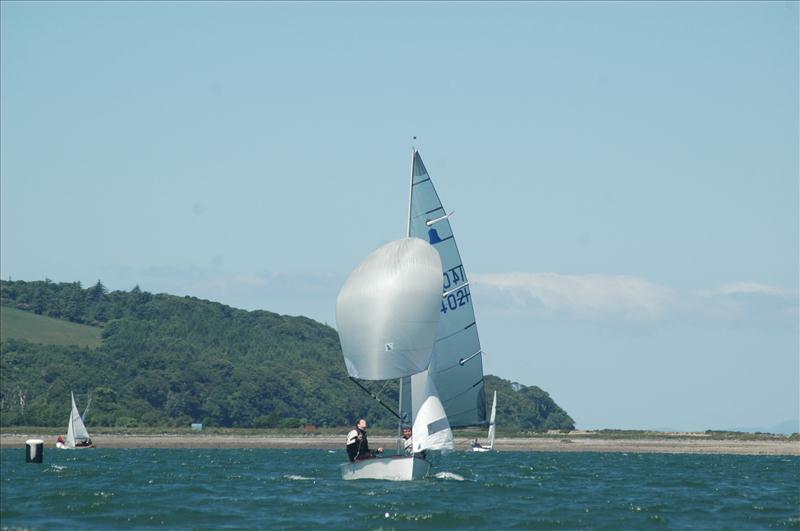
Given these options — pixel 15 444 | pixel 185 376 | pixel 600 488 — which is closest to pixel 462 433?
pixel 185 376

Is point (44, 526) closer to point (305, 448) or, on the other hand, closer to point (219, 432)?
point (305, 448)

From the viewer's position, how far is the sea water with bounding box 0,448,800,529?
129 feet

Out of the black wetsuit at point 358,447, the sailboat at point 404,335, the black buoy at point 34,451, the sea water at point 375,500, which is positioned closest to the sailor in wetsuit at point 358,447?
the black wetsuit at point 358,447

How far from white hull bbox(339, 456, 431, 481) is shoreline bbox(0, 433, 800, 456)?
6772cm

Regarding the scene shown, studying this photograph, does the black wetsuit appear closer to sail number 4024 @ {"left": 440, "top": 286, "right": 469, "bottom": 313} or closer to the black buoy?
sail number 4024 @ {"left": 440, "top": 286, "right": 469, "bottom": 313}

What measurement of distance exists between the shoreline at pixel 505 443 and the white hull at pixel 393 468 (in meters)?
67.7

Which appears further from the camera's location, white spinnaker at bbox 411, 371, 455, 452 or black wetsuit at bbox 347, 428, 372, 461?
black wetsuit at bbox 347, 428, 372, 461

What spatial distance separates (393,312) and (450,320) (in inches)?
171

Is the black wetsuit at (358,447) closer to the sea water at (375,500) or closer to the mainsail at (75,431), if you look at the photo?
the sea water at (375,500)

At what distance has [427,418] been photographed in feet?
158

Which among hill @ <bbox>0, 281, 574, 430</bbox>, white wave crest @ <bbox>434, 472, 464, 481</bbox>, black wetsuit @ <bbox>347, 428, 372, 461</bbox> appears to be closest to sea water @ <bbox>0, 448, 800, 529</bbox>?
white wave crest @ <bbox>434, 472, 464, 481</bbox>

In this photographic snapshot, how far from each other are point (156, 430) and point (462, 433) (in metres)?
34.5

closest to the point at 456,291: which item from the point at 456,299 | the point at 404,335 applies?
the point at 456,299

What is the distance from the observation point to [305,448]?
119250 mm
